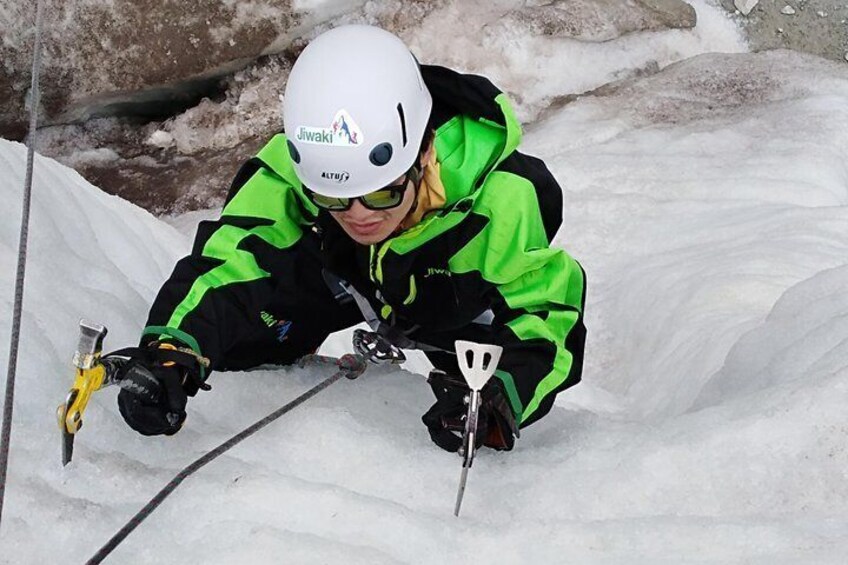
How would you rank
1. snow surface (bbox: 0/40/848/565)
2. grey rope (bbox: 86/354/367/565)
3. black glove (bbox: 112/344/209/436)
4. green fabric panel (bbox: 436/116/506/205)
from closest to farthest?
grey rope (bbox: 86/354/367/565)
snow surface (bbox: 0/40/848/565)
black glove (bbox: 112/344/209/436)
green fabric panel (bbox: 436/116/506/205)

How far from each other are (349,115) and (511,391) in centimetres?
68

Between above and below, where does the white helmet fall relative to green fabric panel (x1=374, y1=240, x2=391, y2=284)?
above

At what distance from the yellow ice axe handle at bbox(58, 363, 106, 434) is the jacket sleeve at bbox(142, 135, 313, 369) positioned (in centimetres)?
29

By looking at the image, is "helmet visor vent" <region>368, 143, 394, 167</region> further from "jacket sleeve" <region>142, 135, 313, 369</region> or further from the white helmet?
"jacket sleeve" <region>142, 135, 313, 369</region>

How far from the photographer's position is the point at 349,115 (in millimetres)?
1988

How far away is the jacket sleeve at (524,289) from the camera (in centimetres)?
215

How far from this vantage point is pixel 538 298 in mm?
2205

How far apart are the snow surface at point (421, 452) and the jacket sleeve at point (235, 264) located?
21 cm

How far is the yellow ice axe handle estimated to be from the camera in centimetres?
172

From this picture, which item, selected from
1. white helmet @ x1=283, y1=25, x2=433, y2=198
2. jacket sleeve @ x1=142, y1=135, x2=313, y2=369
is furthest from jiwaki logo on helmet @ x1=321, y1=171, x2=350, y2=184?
jacket sleeve @ x1=142, y1=135, x2=313, y2=369

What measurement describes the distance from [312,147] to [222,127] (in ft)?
10.7

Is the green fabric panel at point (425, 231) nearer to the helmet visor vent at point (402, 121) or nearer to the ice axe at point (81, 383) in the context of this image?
the helmet visor vent at point (402, 121)

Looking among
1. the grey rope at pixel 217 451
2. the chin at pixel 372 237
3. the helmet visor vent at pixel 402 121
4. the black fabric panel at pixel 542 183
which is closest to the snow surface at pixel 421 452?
the grey rope at pixel 217 451

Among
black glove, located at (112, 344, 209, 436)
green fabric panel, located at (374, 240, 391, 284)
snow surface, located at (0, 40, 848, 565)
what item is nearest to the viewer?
snow surface, located at (0, 40, 848, 565)
